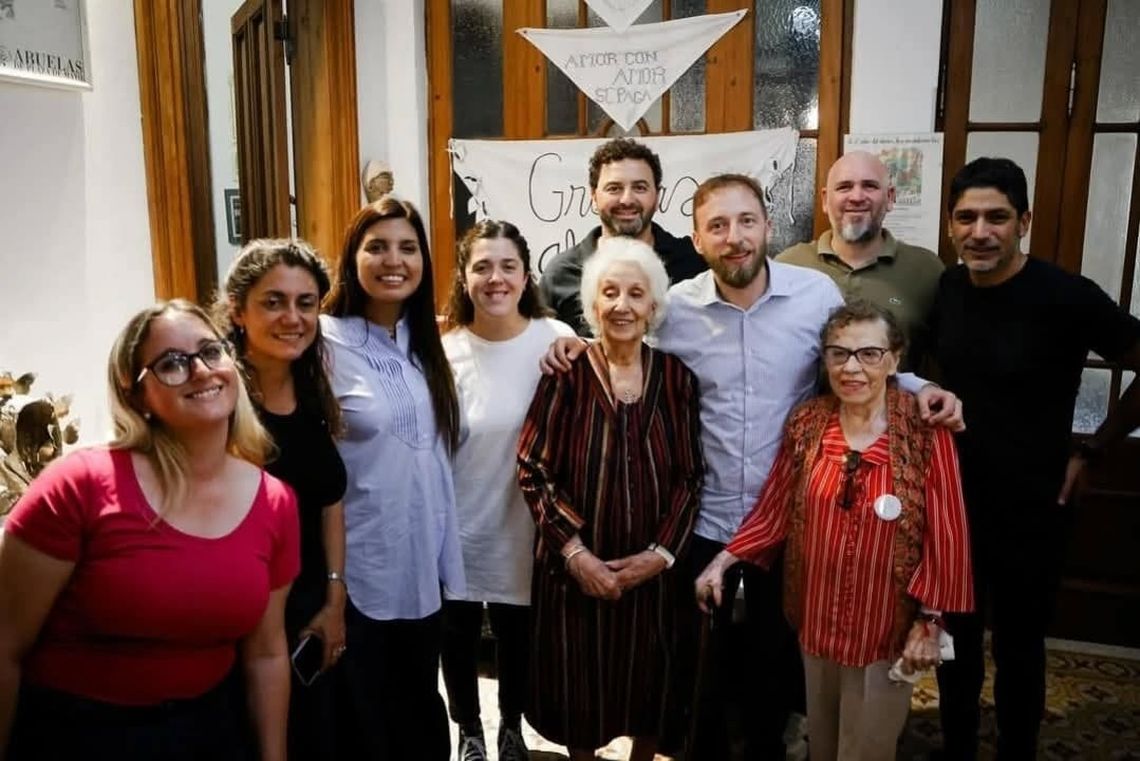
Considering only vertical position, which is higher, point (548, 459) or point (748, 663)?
point (548, 459)

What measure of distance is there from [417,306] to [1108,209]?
2343 mm

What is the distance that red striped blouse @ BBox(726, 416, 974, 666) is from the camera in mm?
1583

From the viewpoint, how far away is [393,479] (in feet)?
5.61

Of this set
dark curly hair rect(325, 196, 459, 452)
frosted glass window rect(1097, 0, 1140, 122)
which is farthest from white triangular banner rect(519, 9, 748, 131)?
dark curly hair rect(325, 196, 459, 452)

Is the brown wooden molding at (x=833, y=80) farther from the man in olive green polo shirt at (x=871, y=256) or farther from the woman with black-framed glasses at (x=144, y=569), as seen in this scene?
the woman with black-framed glasses at (x=144, y=569)

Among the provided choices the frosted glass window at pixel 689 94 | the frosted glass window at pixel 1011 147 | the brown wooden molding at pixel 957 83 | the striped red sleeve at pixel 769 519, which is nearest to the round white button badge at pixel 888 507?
the striped red sleeve at pixel 769 519

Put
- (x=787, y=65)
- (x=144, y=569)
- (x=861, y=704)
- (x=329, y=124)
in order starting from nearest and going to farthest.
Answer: (x=144, y=569) → (x=861, y=704) → (x=787, y=65) → (x=329, y=124)

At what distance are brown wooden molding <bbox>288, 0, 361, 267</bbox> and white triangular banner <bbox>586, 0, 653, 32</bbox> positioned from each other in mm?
1013

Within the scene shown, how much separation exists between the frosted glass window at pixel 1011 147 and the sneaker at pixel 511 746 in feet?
7.53

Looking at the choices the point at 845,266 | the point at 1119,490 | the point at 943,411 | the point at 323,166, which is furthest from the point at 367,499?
the point at 1119,490

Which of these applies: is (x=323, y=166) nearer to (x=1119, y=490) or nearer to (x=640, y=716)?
(x=640, y=716)

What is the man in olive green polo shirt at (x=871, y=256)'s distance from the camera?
229cm

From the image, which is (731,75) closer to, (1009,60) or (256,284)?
(1009,60)

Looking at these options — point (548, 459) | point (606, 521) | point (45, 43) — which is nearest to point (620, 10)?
point (45, 43)
